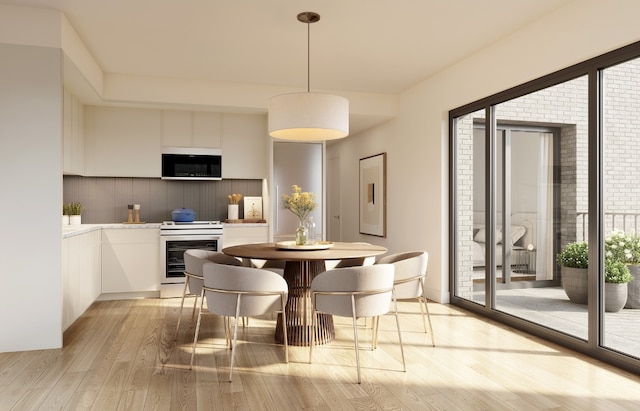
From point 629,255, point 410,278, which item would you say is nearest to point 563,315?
point 629,255

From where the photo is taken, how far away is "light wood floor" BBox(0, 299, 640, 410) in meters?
2.69

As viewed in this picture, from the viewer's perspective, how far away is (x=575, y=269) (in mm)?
3682

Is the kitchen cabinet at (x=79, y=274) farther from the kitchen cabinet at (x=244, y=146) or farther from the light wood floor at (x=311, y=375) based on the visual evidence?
the kitchen cabinet at (x=244, y=146)

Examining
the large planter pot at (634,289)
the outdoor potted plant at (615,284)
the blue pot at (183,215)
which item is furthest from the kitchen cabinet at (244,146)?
the large planter pot at (634,289)

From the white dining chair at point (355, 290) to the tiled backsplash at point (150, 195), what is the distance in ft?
11.7

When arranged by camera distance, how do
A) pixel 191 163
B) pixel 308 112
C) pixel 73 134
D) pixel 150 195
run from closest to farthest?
pixel 308 112 < pixel 73 134 < pixel 191 163 < pixel 150 195

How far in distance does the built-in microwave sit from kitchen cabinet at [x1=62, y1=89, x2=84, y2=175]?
→ 0.95 metres

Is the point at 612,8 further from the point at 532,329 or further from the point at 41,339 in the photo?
the point at 41,339

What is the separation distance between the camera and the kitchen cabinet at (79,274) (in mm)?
3961

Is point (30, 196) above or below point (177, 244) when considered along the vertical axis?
above

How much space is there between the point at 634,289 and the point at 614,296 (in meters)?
0.16

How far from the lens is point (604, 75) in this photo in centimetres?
339

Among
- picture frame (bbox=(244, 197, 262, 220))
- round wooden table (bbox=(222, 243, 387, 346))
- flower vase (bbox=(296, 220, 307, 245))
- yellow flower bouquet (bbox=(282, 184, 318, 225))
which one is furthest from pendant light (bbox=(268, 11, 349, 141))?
picture frame (bbox=(244, 197, 262, 220))

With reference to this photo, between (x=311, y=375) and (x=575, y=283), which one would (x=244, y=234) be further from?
(x=575, y=283)
